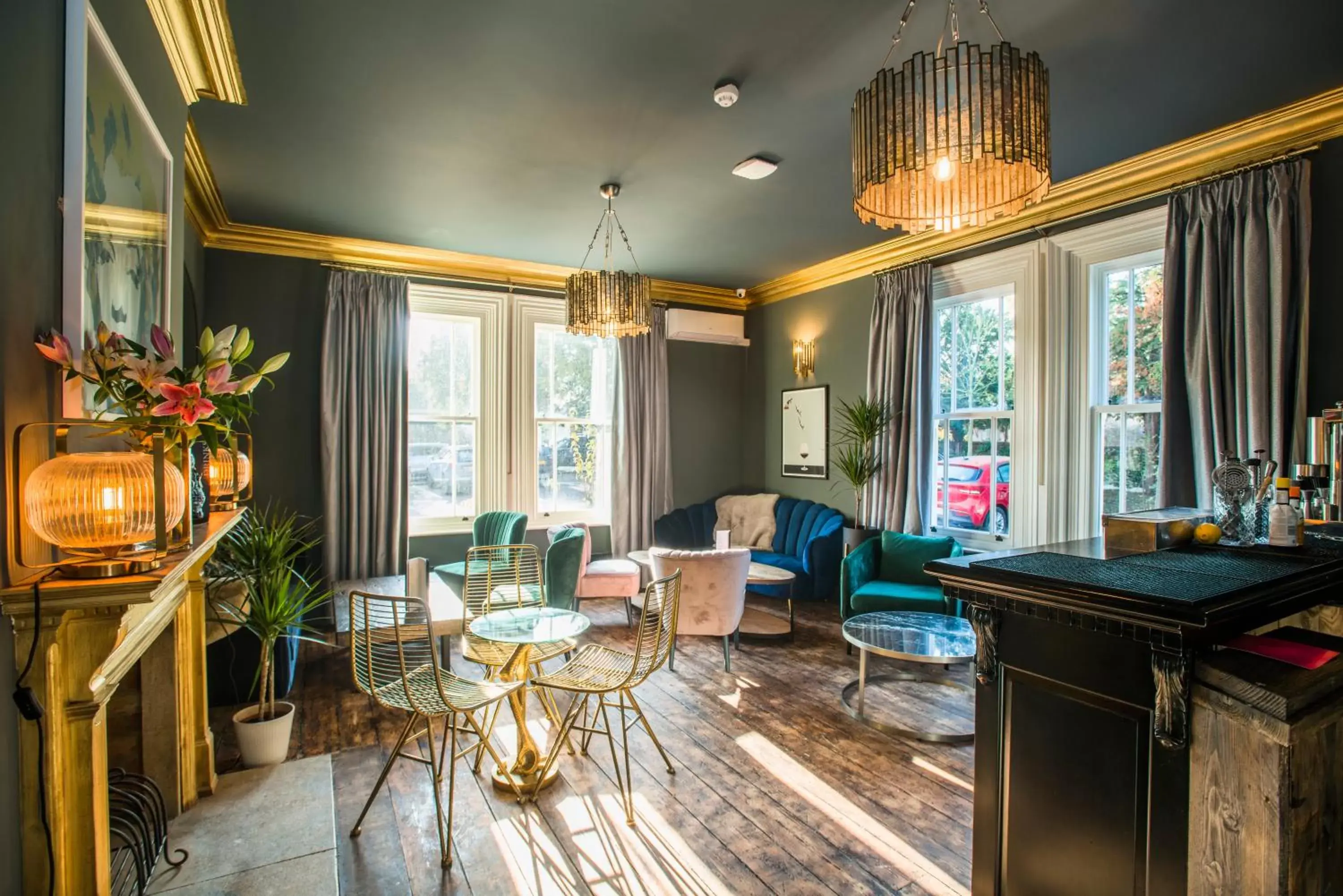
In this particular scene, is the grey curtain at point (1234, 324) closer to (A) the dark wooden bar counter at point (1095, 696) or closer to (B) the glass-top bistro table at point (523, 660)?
(A) the dark wooden bar counter at point (1095, 696)

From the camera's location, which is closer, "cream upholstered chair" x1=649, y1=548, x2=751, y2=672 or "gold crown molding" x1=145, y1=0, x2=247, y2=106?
"gold crown molding" x1=145, y1=0, x2=247, y2=106

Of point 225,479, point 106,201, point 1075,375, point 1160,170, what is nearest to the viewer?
point 106,201

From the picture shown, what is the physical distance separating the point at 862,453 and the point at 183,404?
15.3 ft

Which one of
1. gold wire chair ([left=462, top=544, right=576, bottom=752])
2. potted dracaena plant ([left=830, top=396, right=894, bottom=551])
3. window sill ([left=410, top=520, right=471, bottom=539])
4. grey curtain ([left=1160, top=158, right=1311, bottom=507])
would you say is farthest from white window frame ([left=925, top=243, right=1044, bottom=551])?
window sill ([left=410, top=520, right=471, bottom=539])

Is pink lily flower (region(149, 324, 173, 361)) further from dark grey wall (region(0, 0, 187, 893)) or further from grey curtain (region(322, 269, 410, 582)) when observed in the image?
grey curtain (region(322, 269, 410, 582))

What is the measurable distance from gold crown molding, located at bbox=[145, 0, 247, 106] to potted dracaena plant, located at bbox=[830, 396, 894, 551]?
4.30 meters

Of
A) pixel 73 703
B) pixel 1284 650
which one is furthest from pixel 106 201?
pixel 1284 650

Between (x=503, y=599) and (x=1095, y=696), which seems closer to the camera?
(x=1095, y=696)

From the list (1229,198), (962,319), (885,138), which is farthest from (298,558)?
(1229,198)

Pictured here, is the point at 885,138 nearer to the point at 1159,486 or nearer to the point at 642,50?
the point at 642,50

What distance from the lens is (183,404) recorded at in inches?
58.6

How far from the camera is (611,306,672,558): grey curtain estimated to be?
20.3ft

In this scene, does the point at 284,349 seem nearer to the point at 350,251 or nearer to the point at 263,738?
the point at 350,251

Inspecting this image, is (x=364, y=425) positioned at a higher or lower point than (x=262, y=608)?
higher
